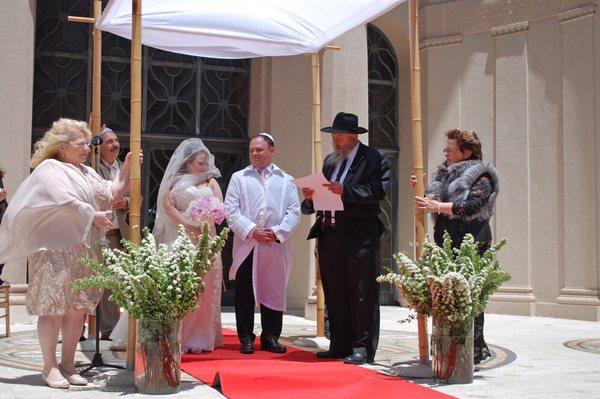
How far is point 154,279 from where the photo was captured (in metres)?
5.66

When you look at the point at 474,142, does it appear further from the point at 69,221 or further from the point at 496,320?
the point at 496,320

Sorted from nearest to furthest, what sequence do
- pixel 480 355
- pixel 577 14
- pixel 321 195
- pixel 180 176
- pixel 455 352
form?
pixel 455 352 → pixel 480 355 → pixel 321 195 → pixel 180 176 → pixel 577 14

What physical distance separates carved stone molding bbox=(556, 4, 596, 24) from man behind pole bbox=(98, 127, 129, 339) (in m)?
7.03

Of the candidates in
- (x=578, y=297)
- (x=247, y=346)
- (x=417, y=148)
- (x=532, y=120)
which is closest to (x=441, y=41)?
(x=532, y=120)

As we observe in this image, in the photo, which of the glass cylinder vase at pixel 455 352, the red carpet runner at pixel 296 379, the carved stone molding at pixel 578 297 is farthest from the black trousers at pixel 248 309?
the carved stone molding at pixel 578 297

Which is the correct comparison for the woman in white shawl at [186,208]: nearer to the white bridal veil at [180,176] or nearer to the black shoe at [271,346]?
the white bridal veil at [180,176]

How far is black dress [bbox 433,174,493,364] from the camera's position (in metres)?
6.87

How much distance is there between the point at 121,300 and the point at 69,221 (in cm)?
71

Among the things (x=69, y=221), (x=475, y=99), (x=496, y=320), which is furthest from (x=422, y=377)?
(x=475, y=99)

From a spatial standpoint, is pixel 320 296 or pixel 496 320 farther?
pixel 496 320

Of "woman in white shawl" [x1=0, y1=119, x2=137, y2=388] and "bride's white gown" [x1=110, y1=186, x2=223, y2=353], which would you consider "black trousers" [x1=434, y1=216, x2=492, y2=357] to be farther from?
"woman in white shawl" [x1=0, y1=119, x2=137, y2=388]

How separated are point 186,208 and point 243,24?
189 centimetres

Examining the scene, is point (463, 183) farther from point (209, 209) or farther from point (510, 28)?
point (510, 28)

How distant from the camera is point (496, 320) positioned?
11.4 metres
